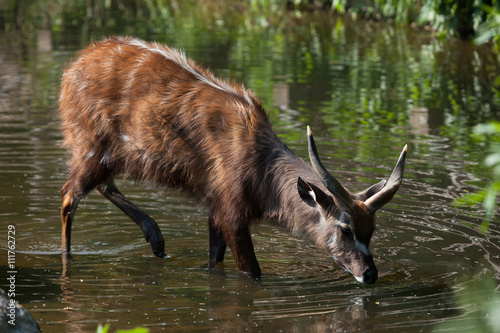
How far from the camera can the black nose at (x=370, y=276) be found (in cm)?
572

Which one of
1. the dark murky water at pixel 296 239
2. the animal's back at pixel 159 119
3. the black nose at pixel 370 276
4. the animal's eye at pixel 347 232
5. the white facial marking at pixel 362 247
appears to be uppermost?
the animal's back at pixel 159 119

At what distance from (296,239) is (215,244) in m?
0.91

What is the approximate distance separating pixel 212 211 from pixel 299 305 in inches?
47.7

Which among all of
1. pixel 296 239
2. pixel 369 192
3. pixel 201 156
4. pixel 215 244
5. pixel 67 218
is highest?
pixel 201 156

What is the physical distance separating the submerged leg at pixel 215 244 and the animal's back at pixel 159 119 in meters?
0.31

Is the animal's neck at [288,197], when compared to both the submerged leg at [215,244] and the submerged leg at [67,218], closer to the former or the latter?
the submerged leg at [215,244]

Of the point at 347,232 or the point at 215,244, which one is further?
the point at 215,244

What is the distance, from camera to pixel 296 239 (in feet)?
23.4

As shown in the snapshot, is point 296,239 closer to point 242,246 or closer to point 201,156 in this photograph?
point 242,246

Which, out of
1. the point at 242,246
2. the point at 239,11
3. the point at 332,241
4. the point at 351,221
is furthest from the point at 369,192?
the point at 239,11

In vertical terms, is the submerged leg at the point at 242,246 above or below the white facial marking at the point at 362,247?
below

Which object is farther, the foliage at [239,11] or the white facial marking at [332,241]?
the foliage at [239,11]

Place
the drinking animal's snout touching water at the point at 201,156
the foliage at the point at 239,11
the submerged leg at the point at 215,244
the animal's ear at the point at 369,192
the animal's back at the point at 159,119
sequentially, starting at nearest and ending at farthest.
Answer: the drinking animal's snout touching water at the point at 201,156 < the animal's ear at the point at 369,192 < the animal's back at the point at 159,119 < the submerged leg at the point at 215,244 < the foliage at the point at 239,11

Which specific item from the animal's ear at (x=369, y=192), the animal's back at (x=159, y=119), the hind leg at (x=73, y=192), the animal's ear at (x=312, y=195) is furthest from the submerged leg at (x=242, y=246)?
the hind leg at (x=73, y=192)
